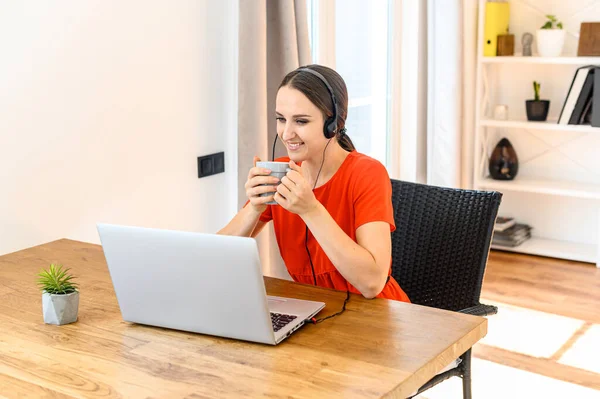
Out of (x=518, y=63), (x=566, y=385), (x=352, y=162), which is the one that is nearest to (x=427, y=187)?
(x=352, y=162)

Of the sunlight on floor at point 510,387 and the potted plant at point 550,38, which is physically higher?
the potted plant at point 550,38

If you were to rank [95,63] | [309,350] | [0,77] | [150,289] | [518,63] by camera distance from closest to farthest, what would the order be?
[309,350], [150,289], [0,77], [95,63], [518,63]

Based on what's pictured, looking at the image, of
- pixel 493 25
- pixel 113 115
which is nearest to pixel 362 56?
pixel 493 25

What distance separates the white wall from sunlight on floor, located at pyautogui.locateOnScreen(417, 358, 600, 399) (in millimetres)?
969

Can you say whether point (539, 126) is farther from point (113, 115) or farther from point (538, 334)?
point (113, 115)

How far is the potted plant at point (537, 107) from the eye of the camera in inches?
158

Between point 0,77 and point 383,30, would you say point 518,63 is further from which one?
point 0,77

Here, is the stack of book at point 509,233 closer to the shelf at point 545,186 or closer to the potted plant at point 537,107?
the shelf at point 545,186

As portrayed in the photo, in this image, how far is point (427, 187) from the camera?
6.66 ft

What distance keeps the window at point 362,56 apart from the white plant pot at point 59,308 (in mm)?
1920

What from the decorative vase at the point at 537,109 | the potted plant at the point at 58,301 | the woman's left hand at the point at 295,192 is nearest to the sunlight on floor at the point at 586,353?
the decorative vase at the point at 537,109

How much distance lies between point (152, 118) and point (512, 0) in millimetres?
2540

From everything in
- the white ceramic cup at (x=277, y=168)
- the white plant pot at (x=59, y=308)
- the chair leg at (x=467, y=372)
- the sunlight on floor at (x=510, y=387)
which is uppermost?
the white ceramic cup at (x=277, y=168)

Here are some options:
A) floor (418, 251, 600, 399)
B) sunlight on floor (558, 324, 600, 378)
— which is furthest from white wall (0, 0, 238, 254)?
sunlight on floor (558, 324, 600, 378)
